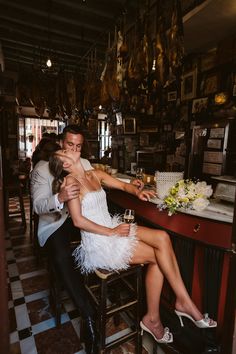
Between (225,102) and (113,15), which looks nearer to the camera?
(113,15)

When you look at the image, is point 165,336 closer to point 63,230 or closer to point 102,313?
point 102,313

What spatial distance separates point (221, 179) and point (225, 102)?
239cm

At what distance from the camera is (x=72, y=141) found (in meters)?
2.13

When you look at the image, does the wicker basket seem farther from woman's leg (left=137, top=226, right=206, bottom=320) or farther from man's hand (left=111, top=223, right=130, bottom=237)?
man's hand (left=111, top=223, right=130, bottom=237)

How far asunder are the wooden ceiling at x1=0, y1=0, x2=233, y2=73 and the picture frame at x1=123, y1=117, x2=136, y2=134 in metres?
2.04

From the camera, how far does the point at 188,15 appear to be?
297cm

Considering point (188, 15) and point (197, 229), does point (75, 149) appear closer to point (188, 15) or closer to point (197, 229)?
point (197, 229)

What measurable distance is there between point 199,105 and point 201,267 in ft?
11.0

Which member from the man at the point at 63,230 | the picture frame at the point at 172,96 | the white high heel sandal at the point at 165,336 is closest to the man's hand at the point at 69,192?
the man at the point at 63,230

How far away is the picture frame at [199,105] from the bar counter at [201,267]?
2943 mm

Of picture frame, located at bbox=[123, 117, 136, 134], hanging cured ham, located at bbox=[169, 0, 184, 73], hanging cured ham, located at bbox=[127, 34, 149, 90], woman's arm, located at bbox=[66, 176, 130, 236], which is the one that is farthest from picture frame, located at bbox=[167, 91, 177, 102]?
woman's arm, located at bbox=[66, 176, 130, 236]

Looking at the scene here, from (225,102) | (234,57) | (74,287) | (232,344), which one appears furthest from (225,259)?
(234,57)

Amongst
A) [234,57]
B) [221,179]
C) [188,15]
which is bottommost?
[221,179]

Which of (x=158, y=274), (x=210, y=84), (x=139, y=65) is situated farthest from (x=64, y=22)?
(x=158, y=274)
